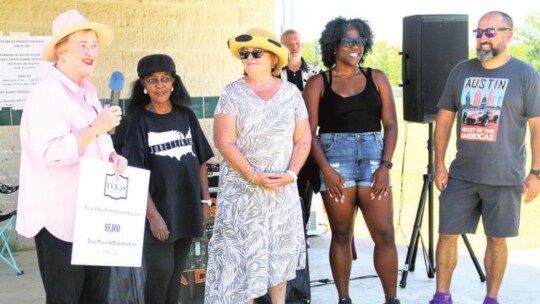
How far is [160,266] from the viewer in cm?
454

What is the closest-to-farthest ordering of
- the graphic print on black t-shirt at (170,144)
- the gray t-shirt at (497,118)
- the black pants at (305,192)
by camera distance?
1. the graphic print on black t-shirt at (170,144)
2. the gray t-shirt at (497,118)
3. the black pants at (305,192)

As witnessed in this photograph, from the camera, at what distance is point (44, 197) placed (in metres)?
3.53

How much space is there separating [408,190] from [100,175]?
37.2 ft

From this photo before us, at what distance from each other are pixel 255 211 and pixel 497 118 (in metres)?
A: 1.67

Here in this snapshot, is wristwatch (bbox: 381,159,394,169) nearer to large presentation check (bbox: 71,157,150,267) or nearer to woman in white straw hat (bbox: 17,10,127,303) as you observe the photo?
large presentation check (bbox: 71,157,150,267)

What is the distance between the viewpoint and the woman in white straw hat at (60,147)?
137 inches

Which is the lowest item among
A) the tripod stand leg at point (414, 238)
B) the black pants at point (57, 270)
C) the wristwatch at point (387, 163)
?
the tripod stand leg at point (414, 238)

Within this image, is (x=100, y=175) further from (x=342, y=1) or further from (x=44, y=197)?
(x=342, y=1)

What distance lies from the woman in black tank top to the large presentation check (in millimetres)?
1635

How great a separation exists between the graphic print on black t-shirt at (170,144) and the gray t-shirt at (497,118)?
5.95 feet

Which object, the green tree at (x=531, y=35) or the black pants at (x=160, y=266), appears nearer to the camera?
the black pants at (x=160, y=266)

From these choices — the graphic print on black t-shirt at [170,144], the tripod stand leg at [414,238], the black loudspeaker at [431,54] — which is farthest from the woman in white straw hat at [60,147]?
the black loudspeaker at [431,54]

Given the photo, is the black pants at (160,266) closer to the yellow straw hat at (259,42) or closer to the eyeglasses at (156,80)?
the eyeglasses at (156,80)

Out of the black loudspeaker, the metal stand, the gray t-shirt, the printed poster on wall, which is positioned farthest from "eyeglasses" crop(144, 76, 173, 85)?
the printed poster on wall
